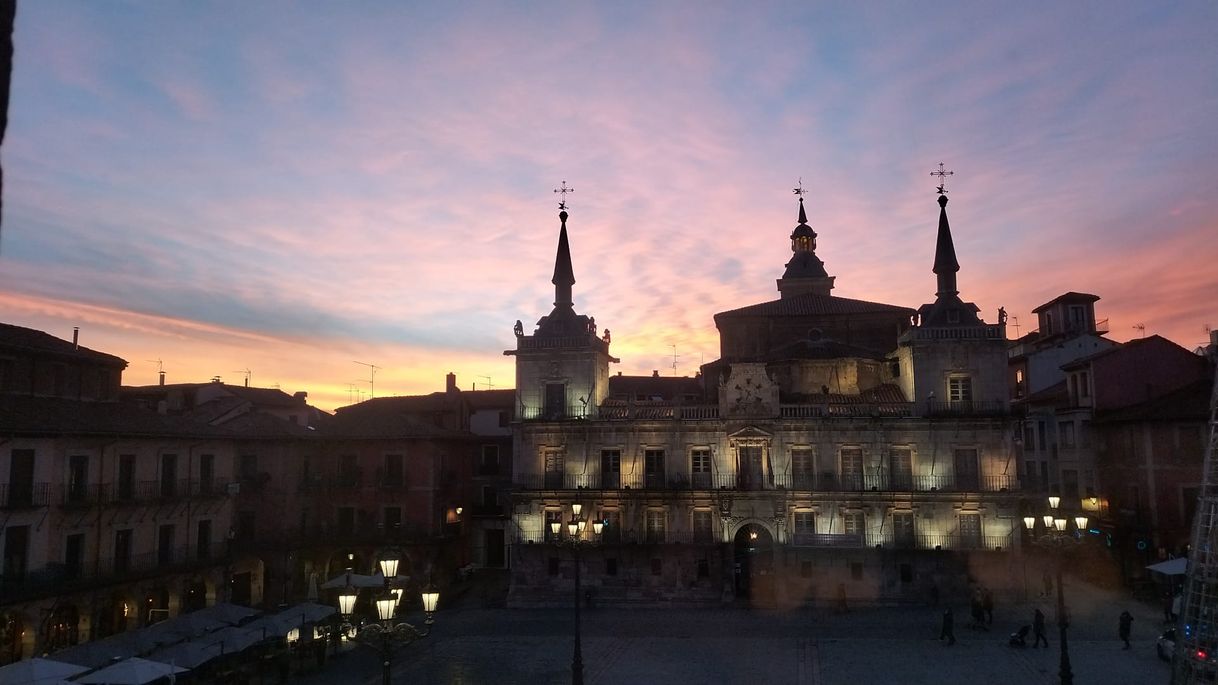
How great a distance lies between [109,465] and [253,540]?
419 inches

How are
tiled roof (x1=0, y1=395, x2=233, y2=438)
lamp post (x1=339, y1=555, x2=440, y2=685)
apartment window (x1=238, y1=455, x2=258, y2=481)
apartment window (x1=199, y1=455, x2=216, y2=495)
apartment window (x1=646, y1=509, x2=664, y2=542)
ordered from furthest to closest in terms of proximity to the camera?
apartment window (x1=646, y1=509, x2=664, y2=542), apartment window (x1=238, y1=455, x2=258, y2=481), apartment window (x1=199, y1=455, x2=216, y2=495), tiled roof (x1=0, y1=395, x2=233, y2=438), lamp post (x1=339, y1=555, x2=440, y2=685)

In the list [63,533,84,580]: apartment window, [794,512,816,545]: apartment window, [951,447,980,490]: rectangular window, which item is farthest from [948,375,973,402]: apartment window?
[63,533,84,580]: apartment window

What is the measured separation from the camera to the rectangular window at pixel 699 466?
4497 cm

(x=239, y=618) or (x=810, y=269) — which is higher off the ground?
(x=810, y=269)

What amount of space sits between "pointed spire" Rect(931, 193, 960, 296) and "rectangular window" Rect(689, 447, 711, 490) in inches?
630

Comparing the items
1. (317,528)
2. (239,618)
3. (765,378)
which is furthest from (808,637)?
(317,528)

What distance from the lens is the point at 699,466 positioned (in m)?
45.2

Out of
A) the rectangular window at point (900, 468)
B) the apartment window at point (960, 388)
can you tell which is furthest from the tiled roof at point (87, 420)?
the apartment window at point (960, 388)

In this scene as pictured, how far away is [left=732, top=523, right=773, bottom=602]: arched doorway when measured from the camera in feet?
144

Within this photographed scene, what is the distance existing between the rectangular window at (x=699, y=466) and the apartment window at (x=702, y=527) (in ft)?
4.64

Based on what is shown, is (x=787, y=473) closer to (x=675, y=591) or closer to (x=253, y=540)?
(x=675, y=591)

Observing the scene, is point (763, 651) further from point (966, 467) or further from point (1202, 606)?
point (1202, 606)

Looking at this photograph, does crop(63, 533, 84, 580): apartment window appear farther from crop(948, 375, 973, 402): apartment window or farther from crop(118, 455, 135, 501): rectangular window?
crop(948, 375, 973, 402): apartment window

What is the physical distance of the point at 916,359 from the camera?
44.6m
